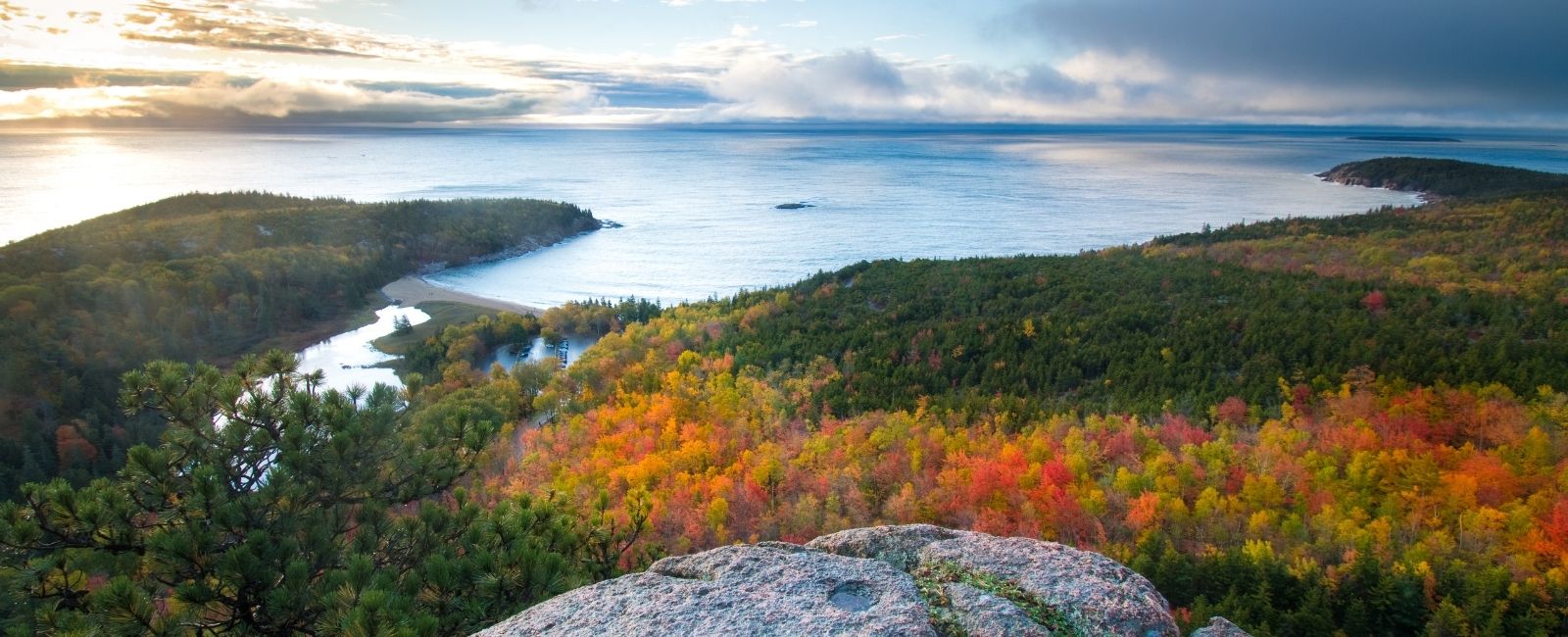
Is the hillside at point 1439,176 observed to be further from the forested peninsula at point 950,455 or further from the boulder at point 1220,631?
the boulder at point 1220,631

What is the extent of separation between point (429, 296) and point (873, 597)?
304 feet

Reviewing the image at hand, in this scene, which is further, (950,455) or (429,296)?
(429,296)

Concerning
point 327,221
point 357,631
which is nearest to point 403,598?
point 357,631

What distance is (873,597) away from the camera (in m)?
6.86

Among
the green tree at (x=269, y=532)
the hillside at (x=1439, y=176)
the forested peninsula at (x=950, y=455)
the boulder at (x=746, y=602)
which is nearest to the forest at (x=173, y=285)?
the forested peninsula at (x=950, y=455)

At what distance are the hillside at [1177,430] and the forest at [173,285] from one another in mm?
27682

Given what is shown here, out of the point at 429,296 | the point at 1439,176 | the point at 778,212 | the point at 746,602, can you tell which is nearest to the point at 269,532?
the point at 746,602

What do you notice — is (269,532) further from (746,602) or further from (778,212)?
(778,212)

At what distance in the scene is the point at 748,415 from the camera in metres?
32.0

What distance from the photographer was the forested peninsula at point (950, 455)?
957 centimetres

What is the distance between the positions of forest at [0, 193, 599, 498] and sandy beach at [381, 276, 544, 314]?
2.32 metres

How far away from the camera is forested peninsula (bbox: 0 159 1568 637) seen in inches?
377

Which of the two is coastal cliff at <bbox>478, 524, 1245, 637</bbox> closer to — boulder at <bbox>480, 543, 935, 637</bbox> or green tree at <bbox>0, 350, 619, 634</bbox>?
boulder at <bbox>480, 543, 935, 637</bbox>

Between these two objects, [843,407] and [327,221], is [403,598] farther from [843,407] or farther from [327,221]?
[327,221]
